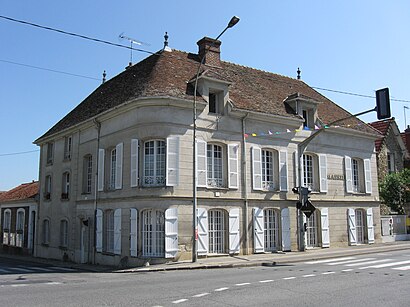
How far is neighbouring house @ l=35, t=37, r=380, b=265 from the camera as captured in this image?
17703 millimetres

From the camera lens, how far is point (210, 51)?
22.4 m

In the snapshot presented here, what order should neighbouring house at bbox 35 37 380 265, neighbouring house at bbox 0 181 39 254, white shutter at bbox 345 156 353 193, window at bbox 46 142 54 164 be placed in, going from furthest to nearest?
neighbouring house at bbox 0 181 39 254
window at bbox 46 142 54 164
white shutter at bbox 345 156 353 193
neighbouring house at bbox 35 37 380 265

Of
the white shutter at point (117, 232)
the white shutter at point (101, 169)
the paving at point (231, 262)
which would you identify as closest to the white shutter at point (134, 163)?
the white shutter at point (117, 232)

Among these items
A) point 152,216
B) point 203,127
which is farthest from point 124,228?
point 203,127

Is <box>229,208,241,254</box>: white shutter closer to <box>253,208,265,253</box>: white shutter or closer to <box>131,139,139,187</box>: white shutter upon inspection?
<box>253,208,265,253</box>: white shutter

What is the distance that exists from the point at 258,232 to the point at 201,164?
4.26 m

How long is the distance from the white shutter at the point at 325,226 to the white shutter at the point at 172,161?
883 centimetres

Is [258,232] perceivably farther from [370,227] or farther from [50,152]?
[50,152]

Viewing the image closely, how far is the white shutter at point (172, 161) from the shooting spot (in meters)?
17.4

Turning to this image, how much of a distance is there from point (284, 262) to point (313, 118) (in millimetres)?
9238

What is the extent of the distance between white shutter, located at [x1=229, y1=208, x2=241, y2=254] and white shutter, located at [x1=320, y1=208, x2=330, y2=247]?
5.47 m

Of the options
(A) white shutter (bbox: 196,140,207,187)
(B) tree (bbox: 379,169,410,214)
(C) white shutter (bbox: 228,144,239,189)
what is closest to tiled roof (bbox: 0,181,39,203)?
(A) white shutter (bbox: 196,140,207,187)

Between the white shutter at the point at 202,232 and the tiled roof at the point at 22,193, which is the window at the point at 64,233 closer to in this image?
the tiled roof at the point at 22,193

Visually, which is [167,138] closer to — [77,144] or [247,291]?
[77,144]
